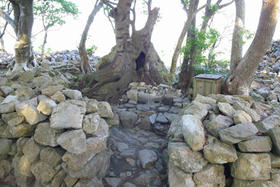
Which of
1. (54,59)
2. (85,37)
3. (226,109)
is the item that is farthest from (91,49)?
(226,109)

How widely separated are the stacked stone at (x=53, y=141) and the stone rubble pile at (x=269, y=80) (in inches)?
180

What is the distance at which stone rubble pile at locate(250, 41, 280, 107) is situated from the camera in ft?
18.9

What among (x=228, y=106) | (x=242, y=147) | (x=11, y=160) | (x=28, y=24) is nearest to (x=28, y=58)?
(x=28, y=24)

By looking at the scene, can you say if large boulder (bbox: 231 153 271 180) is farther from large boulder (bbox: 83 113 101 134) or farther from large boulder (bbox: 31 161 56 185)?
large boulder (bbox: 31 161 56 185)

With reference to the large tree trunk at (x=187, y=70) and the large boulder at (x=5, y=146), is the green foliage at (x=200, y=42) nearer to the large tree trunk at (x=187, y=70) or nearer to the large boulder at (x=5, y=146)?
the large tree trunk at (x=187, y=70)

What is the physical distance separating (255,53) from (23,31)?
7.60 meters

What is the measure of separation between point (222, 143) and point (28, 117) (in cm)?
333

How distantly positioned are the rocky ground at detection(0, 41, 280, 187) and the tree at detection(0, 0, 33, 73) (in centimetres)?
336

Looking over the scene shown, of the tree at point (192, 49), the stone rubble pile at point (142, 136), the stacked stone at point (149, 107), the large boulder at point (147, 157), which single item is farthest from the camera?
the tree at point (192, 49)

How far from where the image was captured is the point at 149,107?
236 inches

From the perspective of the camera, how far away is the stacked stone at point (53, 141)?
3.34 metres

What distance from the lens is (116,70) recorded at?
6.85 meters

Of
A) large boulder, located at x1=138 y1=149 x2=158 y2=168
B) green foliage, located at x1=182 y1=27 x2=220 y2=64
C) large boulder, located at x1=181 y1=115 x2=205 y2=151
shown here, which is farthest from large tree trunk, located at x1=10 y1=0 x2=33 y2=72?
large boulder, located at x1=181 y1=115 x2=205 y2=151

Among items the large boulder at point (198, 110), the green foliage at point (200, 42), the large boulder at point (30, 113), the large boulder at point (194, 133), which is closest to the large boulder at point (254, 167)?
the large boulder at point (194, 133)
